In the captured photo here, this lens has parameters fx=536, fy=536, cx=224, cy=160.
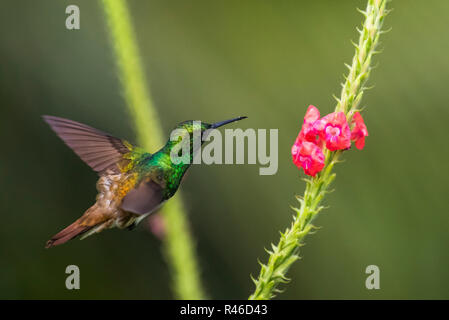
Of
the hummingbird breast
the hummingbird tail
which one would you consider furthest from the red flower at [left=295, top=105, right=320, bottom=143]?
the hummingbird tail

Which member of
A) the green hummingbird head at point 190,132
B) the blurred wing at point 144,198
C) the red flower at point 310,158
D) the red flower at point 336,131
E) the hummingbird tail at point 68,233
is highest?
the green hummingbird head at point 190,132

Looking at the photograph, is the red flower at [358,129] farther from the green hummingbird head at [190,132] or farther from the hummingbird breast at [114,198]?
the hummingbird breast at [114,198]

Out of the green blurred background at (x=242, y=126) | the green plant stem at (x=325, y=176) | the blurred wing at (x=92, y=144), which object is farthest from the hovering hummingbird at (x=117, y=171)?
the green blurred background at (x=242, y=126)

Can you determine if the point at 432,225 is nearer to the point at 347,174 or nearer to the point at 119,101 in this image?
the point at 347,174

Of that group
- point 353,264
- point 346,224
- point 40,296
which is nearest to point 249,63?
point 346,224

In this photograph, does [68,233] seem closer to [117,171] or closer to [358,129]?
[117,171]
